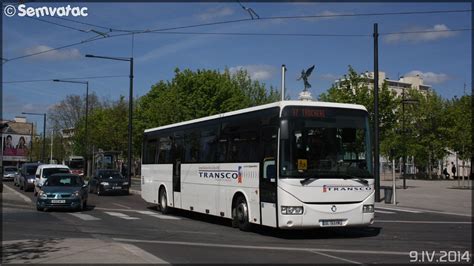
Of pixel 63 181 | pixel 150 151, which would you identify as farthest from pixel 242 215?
pixel 63 181

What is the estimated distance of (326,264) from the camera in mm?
9938

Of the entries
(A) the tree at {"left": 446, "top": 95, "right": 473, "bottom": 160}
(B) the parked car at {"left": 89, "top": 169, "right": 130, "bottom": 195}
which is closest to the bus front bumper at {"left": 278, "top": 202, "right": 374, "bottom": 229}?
(B) the parked car at {"left": 89, "top": 169, "right": 130, "bottom": 195}

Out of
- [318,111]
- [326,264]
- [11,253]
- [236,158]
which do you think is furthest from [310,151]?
[11,253]

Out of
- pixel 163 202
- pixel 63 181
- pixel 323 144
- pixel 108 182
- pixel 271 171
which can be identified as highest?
pixel 323 144

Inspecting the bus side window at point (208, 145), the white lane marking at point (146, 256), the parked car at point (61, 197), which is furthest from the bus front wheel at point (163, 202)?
the white lane marking at point (146, 256)

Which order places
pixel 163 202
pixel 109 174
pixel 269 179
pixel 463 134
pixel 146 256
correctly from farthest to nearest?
pixel 463 134
pixel 109 174
pixel 163 202
pixel 269 179
pixel 146 256

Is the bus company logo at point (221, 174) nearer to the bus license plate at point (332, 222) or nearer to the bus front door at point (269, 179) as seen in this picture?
the bus front door at point (269, 179)

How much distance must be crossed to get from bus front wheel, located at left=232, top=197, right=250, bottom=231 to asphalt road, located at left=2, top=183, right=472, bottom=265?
0.94 ft

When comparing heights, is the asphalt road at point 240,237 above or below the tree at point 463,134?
below

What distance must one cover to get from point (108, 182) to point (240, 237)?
70.0 ft

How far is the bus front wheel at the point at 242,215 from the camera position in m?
15.3

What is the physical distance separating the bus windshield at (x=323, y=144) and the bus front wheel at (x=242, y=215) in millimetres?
2339

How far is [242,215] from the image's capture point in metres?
15.5

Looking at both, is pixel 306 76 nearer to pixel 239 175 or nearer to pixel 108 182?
pixel 239 175
